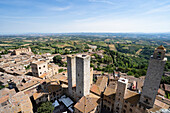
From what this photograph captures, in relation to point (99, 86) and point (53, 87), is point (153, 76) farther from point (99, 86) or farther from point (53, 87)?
point (53, 87)

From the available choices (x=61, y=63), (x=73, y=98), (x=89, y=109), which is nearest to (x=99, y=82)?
(x=73, y=98)

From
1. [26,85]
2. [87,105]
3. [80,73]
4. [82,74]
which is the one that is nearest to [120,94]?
[87,105]

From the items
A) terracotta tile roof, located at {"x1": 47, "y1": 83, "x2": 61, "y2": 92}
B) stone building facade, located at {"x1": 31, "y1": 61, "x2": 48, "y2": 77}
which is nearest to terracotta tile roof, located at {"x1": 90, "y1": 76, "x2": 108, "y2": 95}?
terracotta tile roof, located at {"x1": 47, "y1": 83, "x2": 61, "y2": 92}

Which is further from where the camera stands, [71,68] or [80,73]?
[71,68]

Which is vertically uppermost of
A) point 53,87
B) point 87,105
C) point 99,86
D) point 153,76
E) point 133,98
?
point 153,76

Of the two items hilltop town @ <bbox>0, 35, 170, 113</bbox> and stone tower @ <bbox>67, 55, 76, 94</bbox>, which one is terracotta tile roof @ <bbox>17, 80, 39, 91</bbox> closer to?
hilltop town @ <bbox>0, 35, 170, 113</bbox>

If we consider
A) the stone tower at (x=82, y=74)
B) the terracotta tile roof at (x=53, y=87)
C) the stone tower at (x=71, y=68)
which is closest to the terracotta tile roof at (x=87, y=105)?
the stone tower at (x=82, y=74)

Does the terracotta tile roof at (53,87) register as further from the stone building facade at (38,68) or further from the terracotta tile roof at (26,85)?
the stone building facade at (38,68)
